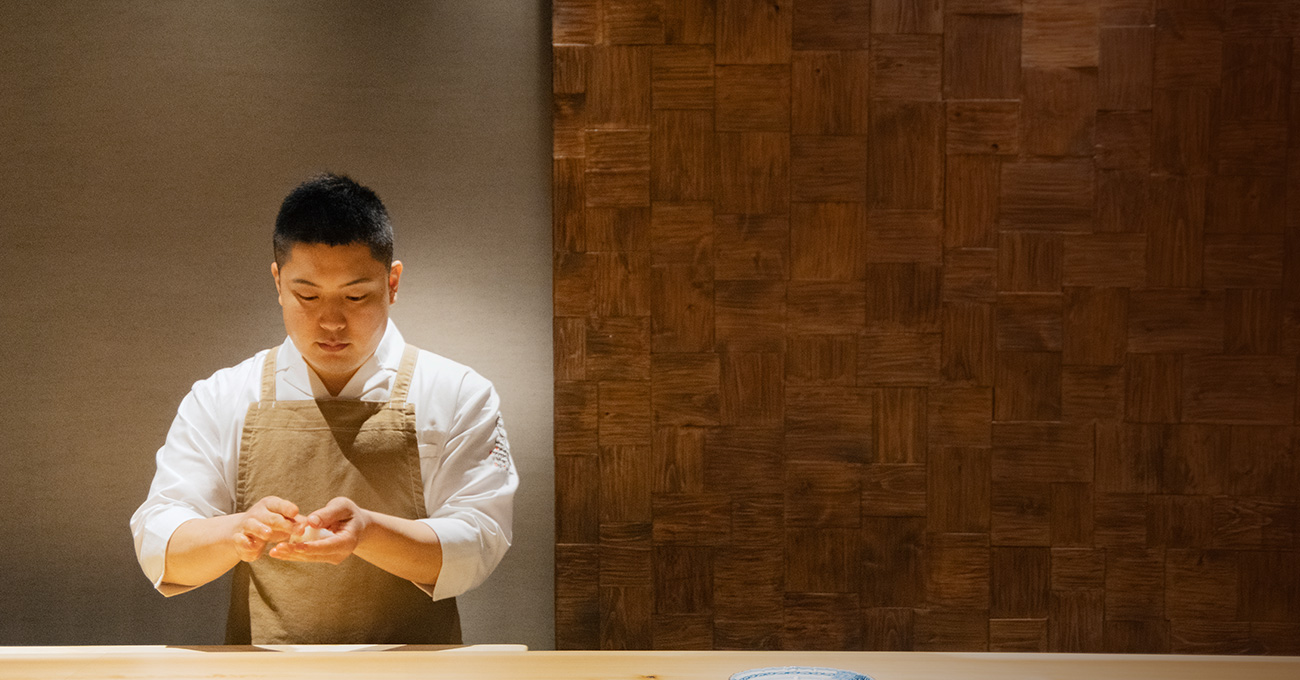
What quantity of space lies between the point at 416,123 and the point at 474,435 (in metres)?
0.98

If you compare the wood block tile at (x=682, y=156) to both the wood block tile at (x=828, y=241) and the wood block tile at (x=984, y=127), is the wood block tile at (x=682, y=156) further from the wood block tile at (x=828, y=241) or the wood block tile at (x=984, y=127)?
the wood block tile at (x=984, y=127)

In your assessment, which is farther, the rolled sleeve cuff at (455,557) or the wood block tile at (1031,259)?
the wood block tile at (1031,259)

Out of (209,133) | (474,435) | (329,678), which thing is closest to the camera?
(329,678)

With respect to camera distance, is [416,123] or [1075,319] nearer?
[1075,319]

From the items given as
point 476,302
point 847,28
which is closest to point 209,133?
point 476,302

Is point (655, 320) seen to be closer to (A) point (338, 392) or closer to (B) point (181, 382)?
(A) point (338, 392)

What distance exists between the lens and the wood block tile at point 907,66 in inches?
89.0

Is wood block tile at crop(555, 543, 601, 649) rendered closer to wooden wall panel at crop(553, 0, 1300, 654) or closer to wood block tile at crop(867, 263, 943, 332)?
wooden wall panel at crop(553, 0, 1300, 654)

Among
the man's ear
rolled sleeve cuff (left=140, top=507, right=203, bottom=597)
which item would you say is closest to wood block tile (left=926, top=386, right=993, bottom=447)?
the man's ear

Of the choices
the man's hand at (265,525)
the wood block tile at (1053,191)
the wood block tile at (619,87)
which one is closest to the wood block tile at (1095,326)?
the wood block tile at (1053,191)

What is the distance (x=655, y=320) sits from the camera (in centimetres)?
231

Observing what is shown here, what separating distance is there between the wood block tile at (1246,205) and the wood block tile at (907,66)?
73 cm

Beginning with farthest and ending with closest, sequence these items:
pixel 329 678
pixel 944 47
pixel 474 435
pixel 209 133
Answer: pixel 209 133, pixel 944 47, pixel 474 435, pixel 329 678

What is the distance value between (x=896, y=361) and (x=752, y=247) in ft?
1.49
